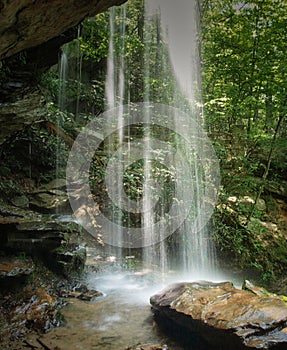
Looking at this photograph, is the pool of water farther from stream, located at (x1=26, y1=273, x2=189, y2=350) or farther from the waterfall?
the waterfall

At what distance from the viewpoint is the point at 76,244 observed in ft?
19.4

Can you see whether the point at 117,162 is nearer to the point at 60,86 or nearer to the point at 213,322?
the point at 60,86

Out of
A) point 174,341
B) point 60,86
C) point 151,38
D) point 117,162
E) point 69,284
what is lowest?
point 174,341

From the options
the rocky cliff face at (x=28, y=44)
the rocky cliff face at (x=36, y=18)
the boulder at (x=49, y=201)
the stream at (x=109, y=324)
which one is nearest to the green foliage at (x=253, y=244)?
the stream at (x=109, y=324)

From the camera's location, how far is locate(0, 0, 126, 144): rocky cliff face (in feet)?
8.38

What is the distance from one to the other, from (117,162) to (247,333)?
691 cm

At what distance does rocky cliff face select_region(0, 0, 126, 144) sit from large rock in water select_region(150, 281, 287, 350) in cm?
392

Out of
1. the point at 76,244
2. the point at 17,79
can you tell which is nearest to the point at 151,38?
the point at 17,79

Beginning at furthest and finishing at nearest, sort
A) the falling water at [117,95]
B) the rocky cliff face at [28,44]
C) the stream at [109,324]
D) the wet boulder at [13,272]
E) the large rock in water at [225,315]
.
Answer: the falling water at [117,95] → the wet boulder at [13,272] → the stream at [109,324] → the large rock in water at [225,315] → the rocky cliff face at [28,44]

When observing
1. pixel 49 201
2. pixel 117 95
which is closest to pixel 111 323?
pixel 49 201

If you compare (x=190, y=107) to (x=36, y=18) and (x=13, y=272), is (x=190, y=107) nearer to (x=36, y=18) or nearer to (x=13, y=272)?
(x=36, y=18)

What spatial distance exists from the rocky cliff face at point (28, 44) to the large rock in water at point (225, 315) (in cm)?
392

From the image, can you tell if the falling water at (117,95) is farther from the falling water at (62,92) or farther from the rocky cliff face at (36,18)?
the rocky cliff face at (36,18)

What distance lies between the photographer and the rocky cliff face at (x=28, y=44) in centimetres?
255
